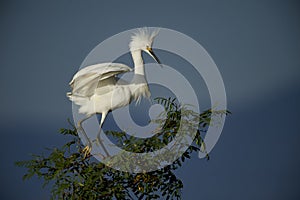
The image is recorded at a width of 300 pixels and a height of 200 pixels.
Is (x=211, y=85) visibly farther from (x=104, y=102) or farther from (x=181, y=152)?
(x=181, y=152)

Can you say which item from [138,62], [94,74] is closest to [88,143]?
[94,74]

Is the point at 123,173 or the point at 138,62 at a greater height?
the point at 138,62

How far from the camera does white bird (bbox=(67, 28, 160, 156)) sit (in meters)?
1.80

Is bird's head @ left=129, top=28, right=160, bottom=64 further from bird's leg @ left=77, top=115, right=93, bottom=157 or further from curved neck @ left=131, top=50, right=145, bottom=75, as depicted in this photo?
bird's leg @ left=77, top=115, right=93, bottom=157

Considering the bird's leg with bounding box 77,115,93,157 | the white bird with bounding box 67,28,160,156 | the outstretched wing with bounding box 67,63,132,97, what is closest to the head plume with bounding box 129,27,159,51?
the white bird with bounding box 67,28,160,156

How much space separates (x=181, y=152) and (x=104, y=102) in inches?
24.5

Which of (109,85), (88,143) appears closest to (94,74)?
(109,85)

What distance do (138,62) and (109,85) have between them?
0.68 feet

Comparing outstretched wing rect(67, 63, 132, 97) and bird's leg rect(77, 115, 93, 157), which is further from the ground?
outstretched wing rect(67, 63, 132, 97)

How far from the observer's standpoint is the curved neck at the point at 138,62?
2.06 meters

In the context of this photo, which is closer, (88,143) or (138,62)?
(88,143)

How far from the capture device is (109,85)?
1.96 m

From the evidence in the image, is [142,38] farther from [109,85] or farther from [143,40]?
[109,85]

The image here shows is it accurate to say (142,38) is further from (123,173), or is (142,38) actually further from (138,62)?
(123,173)
